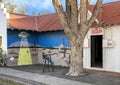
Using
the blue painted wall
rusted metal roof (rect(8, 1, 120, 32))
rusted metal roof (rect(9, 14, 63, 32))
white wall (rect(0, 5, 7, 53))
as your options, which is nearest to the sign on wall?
rusted metal roof (rect(8, 1, 120, 32))

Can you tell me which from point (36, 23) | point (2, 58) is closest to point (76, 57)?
point (2, 58)

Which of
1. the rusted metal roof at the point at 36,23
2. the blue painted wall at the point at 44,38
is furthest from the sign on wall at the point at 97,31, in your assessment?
the rusted metal roof at the point at 36,23

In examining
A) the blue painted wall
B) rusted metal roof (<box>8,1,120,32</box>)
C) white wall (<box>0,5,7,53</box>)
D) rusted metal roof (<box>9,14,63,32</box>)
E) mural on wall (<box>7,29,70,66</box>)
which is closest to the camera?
rusted metal roof (<box>8,1,120,32</box>)

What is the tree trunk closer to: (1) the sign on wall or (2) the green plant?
(1) the sign on wall

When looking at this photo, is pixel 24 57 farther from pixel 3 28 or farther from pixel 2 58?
pixel 3 28

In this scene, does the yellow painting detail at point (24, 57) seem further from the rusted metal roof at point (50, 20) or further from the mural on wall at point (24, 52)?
the rusted metal roof at point (50, 20)

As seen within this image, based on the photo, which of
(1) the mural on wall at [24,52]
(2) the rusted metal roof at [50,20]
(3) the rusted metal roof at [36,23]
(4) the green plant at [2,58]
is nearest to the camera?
(2) the rusted metal roof at [50,20]

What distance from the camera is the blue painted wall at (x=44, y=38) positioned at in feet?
64.6

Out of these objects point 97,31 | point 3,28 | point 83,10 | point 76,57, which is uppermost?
point 83,10

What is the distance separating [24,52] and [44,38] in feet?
6.54

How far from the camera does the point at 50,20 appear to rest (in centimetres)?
2184

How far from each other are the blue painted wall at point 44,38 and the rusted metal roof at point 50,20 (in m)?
0.52

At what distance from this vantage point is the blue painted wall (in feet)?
64.6

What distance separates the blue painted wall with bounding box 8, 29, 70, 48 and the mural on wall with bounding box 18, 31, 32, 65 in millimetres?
330
